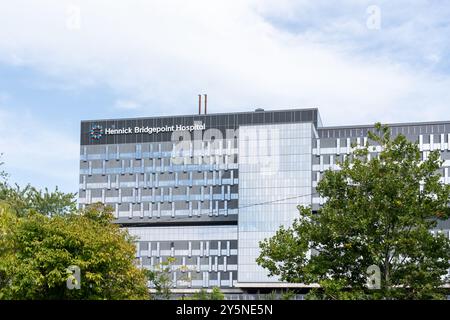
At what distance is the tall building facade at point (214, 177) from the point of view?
479 ft

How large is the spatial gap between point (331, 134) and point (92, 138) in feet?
174

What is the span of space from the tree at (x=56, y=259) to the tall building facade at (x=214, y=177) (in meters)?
96.3

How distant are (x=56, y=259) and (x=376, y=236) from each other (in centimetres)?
1680

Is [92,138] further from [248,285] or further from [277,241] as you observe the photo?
[277,241]

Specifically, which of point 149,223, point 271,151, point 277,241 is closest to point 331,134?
point 271,151

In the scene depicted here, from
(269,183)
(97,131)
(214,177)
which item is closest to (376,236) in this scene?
(269,183)

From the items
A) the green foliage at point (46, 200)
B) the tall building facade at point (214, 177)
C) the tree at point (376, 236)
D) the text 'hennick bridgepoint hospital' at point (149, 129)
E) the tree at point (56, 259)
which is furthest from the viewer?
the text 'hennick bridgepoint hospital' at point (149, 129)

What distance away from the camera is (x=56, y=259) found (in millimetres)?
39500

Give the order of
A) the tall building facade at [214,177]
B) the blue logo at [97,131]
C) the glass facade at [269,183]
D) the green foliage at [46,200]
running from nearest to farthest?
the green foliage at [46,200]
the glass facade at [269,183]
the tall building facade at [214,177]
the blue logo at [97,131]

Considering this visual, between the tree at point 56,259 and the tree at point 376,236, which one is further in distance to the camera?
the tree at point 56,259

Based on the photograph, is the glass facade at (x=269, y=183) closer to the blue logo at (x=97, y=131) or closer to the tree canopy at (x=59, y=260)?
the blue logo at (x=97, y=131)

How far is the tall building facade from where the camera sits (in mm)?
145875

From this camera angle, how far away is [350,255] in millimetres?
36812

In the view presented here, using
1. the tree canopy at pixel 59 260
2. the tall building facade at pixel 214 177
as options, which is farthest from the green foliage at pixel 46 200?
the tall building facade at pixel 214 177
